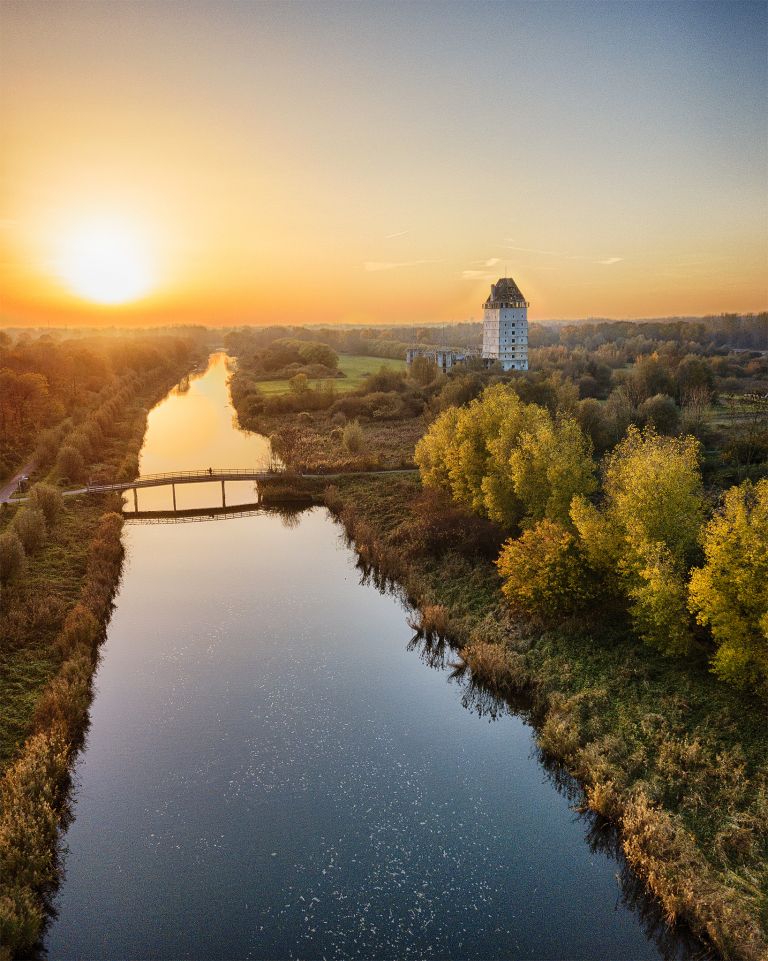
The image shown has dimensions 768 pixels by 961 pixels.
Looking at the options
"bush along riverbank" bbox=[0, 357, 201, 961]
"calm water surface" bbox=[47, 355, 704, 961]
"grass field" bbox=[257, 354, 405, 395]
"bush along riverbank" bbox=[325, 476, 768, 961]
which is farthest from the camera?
"grass field" bbox=[257, 354, 405, 395]

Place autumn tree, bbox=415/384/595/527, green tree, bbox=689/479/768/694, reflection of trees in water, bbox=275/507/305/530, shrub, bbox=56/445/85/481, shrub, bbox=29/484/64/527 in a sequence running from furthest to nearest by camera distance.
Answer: shrub, bbox=56/445/85/481 < reflection of trees in water, bbox=275/507/305/530 < shrub, bbox=29/484/64/527 < autumn tree, bbox=415/384/595/527 < green tree, bbox=689/479/768/694

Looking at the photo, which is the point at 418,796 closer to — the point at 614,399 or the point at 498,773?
the point at 498,773

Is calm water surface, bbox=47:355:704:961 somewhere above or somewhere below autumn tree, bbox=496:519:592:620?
below

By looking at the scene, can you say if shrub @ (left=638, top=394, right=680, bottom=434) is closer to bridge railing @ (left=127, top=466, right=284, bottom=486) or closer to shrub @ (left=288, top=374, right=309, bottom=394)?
bridge railing @ (left=127, top=466, right=284, bottom=486)

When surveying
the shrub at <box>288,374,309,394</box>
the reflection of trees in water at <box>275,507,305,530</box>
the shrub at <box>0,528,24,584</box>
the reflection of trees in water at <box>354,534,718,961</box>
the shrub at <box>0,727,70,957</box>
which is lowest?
the reflection of trees in water at <box>354,534,718,961</box>

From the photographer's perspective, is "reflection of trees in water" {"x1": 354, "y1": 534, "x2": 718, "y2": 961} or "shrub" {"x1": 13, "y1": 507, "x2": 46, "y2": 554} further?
"shrub" {"x1": 13, "y1": 507, "x2": 46, "y2": 554}

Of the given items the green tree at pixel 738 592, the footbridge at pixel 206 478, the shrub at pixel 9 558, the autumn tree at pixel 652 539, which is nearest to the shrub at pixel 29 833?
the shrub at pixel 9 558

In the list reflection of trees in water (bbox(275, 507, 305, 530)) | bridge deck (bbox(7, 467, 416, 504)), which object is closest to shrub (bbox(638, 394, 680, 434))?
bridge deck (bbox(7, 467, 416, 504))

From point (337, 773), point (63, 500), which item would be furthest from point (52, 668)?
point (63, 500)
